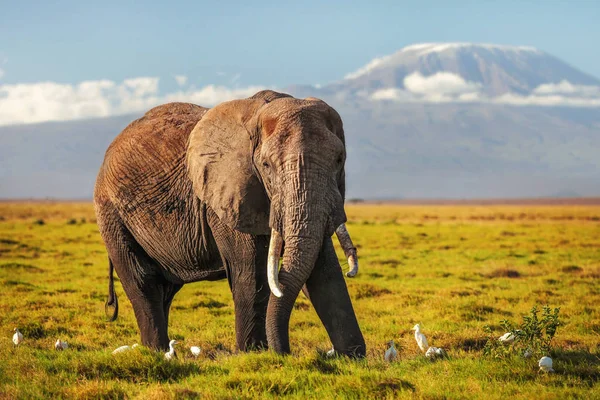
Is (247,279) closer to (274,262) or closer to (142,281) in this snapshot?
(274,262)

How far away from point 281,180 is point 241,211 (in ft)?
2.70

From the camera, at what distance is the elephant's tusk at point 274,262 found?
9211 mm

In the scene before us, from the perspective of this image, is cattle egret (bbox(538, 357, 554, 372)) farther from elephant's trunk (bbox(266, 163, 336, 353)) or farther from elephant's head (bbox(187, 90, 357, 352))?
elephant's trunk (bbox(266, 163, 336, 353))

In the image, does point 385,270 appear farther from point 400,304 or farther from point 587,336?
point 587,336

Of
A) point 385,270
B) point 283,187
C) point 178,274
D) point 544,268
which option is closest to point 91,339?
point 178,274

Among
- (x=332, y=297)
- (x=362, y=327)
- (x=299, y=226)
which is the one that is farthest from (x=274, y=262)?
(x=362, y=327)

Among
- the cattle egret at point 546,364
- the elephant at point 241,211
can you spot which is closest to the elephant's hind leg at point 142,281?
the elephant at point 241,211

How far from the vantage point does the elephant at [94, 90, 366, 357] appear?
366 inches

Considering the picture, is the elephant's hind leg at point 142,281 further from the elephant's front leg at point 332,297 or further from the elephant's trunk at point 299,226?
the elephant's trunk at point 299,226

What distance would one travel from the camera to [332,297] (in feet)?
32.3

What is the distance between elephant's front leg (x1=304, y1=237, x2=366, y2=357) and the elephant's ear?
2.41 ft

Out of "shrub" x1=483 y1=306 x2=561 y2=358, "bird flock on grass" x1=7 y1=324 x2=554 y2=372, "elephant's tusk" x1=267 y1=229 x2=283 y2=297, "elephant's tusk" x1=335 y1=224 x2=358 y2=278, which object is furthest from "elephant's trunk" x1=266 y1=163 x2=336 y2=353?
"shrub" x1=483 y1=306 x2=561 y2=358

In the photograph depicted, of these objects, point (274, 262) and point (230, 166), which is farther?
point (230, 166)

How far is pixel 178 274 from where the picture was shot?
38.5 ft
